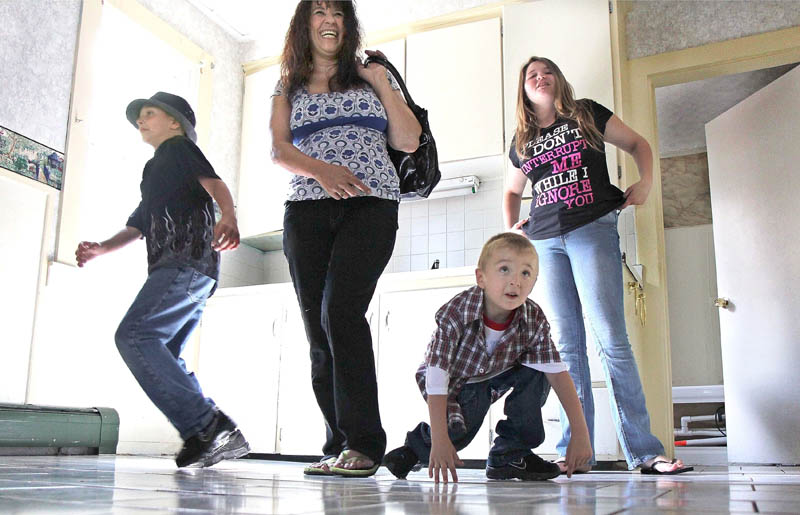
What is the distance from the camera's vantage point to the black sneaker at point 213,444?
1.87 meters

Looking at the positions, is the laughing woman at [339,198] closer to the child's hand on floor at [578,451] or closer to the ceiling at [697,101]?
the child's hand on floor at [578,451]

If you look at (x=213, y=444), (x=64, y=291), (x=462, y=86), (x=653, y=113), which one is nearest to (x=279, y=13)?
(x=462, y=86)

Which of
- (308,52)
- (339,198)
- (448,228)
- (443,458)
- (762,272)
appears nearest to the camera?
(443,458)

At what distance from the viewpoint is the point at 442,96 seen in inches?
146

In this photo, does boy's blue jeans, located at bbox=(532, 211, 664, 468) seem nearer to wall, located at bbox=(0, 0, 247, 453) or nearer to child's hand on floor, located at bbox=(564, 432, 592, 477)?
child's hand on floor, located at bbox=(564, 432, 592, 477)

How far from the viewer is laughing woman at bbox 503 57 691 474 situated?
79.7 inches

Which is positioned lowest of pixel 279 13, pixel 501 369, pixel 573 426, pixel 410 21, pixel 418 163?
pixel 573 426

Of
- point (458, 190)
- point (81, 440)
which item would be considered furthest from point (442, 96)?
point (81, 440)

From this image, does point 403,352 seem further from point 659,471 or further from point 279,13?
point 279,13

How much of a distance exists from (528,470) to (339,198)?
69 centimetres

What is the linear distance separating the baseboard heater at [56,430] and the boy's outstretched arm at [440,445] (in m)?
1.86

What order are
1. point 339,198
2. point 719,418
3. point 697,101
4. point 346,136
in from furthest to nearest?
point 719,418, point 697,101, point 346,136, point 339,198

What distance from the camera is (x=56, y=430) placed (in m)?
2.84

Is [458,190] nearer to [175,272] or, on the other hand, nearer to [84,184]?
[84,184]
